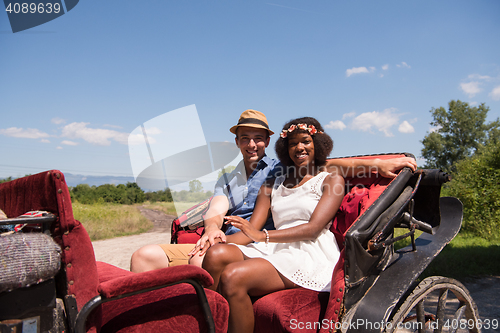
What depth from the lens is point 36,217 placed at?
53.2 inches

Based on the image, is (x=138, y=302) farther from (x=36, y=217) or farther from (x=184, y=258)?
(x=184, y=258)

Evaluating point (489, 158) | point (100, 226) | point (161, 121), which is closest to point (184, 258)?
point (161, 121)

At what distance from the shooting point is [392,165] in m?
2.35

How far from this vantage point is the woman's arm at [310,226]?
Answer: 2215 millimetres

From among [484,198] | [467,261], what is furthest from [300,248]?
[484,198]

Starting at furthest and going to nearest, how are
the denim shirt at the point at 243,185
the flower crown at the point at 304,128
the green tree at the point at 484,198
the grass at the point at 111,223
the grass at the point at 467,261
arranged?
the grass at the point at 111,223 → the green tree at the point at 484,198 → the grass at the point at 467,261 → the denim shirt at the point at 243,185 → the flower crown at the point at 304,128

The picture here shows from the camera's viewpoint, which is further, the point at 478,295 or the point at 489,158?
the point at 489,158

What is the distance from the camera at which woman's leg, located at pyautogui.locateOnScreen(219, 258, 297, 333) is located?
186 cm

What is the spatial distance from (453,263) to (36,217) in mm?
6578

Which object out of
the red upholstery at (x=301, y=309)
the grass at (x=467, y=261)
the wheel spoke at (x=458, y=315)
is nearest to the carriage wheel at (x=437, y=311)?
the wheel spoke at (x=458, y=315)

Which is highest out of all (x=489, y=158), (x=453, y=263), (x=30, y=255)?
(x=30, y=255)

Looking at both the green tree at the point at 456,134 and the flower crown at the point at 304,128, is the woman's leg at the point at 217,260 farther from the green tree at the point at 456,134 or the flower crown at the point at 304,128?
the green tree at the point at 456,134

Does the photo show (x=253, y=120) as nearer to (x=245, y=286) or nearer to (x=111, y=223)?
(x=245, y=286)

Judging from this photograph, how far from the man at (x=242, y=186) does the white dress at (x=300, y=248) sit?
0.75 feet
